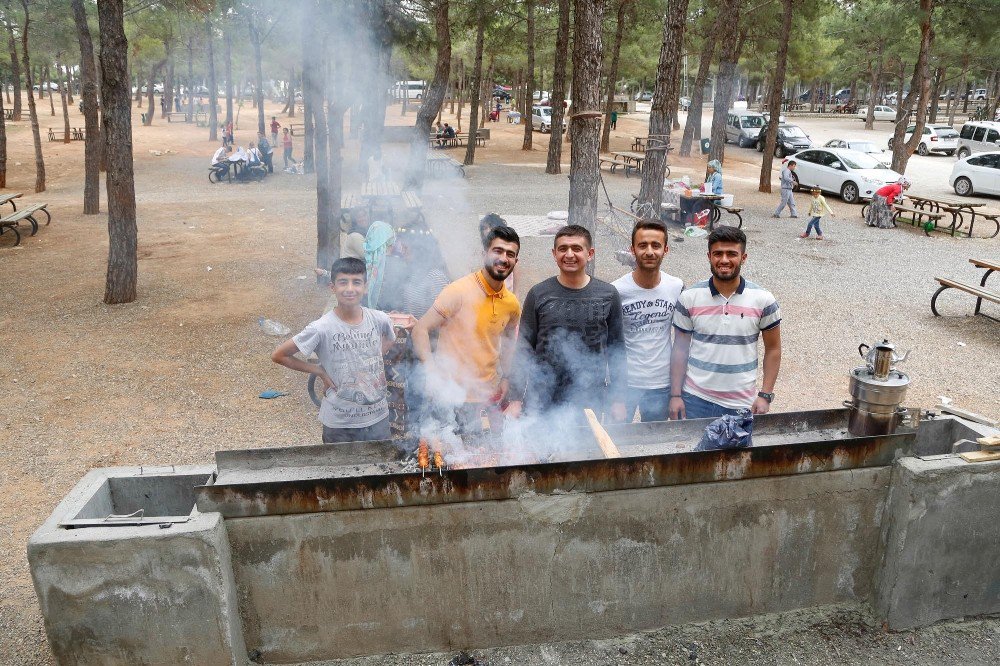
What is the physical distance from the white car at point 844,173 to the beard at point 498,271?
623 inches

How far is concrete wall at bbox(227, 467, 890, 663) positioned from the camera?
117 inches

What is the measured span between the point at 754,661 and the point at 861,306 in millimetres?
6886

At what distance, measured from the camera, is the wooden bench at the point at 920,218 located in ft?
44.2

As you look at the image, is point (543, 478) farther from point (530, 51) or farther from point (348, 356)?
point (530, 51)

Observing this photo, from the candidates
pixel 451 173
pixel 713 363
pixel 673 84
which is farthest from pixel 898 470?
pixel 451 173

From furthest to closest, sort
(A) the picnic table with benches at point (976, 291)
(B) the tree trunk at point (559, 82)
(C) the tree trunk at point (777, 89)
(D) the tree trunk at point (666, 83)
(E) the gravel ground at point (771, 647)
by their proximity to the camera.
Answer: (C) the tree trunk at point (777, 89)
(B) the tree trunk at point (559, 82)
(D) the tree trunk at point (666, 83)
(A) the picnic table with benches at point (976, 291)
(E) the gravel ground at point (771, 647)

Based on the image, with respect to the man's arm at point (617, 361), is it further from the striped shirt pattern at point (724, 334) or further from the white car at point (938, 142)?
the white car at point (938, 142)

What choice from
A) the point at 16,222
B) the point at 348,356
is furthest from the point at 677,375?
the point at 16,222

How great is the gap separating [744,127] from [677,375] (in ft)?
99.2

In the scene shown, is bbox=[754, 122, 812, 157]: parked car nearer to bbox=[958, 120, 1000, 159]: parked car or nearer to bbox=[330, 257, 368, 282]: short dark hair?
bbox=[958, 120, 1000, 159]: parked car

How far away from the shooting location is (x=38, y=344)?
7039 millimetres

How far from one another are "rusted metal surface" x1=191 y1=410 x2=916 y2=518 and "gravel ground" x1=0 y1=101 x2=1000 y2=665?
78cm

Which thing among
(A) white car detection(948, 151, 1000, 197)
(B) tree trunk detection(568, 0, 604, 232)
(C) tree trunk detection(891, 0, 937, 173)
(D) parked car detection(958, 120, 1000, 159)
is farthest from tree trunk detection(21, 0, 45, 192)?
(D) parked car detection(958, 120, 1000, 159)

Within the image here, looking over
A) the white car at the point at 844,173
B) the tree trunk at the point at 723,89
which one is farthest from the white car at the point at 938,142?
the white car at the point at 844,173
